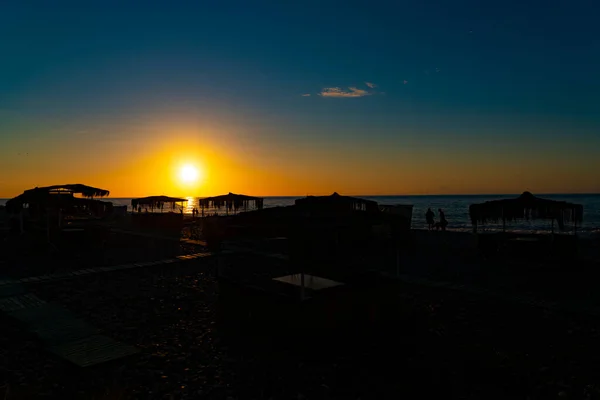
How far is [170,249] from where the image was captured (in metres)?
19.2

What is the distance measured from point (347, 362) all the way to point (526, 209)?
41.3 ft

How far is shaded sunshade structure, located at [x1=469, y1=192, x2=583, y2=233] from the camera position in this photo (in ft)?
49.4

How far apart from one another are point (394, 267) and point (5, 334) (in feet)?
36.9

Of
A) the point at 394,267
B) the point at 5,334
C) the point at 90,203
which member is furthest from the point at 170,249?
the point at 5,334

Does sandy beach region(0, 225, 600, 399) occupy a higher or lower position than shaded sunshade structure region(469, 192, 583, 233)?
lower

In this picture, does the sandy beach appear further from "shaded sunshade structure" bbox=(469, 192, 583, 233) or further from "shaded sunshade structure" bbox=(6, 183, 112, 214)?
"shaded sunshade structure" bbox=(6, 183, 112, 214)

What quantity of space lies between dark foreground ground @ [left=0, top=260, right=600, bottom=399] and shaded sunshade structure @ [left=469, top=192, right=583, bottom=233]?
7.96 meters

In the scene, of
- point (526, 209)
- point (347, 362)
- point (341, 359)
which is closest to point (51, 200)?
point (341, 359)

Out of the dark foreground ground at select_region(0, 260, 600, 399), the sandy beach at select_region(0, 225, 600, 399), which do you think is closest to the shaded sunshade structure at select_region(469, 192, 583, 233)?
the sandy beach at select_region(0, 225, 600, 399)

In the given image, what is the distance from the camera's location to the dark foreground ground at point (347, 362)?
5020 mm

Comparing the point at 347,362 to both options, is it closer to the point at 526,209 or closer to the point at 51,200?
the point at 526,209

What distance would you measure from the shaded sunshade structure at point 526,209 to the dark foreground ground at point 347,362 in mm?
7959

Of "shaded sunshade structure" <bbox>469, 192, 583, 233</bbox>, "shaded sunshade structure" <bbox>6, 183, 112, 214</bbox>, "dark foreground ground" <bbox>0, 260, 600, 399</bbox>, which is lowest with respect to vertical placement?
"dark foreground ground" <bbox>0, 260, 600, 399</bbox>

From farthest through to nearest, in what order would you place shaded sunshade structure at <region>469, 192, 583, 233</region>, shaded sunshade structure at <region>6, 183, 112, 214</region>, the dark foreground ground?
shaded sunshade structure at <region>6, 183, 112, 214</region> → shaded sunshade structure at <region>469, 192, 583, 233</region> → the dark foreground ground
